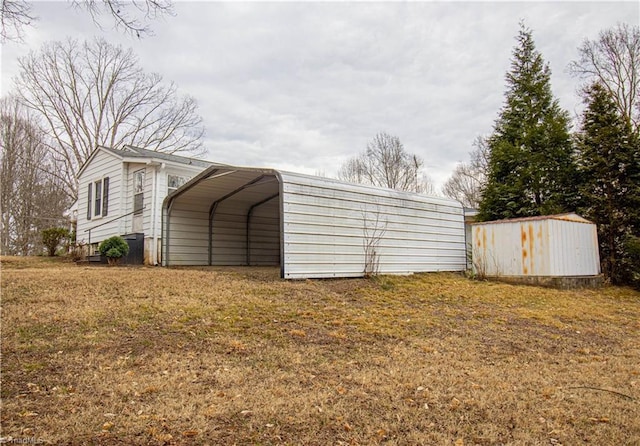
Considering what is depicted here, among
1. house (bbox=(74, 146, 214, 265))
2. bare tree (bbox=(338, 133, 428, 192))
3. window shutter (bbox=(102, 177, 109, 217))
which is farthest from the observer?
bare tree (bbox=(338, 133, 428, 192))

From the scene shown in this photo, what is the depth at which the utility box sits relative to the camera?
10297 mm

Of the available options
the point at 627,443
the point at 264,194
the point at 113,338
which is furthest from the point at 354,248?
the point at 627,443

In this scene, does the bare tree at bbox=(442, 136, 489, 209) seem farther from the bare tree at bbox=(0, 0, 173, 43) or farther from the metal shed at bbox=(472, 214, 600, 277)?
the bare tree at bbox=(0, 0, 173, 43)

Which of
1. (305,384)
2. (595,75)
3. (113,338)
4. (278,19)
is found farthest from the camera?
(595,75)

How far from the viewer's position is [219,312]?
581 cm

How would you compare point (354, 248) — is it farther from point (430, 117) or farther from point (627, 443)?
point (430, 117)

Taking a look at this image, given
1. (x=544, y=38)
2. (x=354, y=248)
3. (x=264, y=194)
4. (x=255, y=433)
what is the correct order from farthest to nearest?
1. (x=544, y=38)
2. (x=264, y=194)
3. (x=354, y=248)
4. (x=255, y=433)

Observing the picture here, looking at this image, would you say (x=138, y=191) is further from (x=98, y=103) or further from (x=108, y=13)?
(x=98, y=103)

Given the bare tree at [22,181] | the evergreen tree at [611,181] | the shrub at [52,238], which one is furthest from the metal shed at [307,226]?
the bare tree at [22,181]

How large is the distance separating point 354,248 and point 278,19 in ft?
17.9

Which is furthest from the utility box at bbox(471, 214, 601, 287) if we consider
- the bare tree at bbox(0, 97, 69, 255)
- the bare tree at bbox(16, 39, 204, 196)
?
the bare tree at bbox(0, 97, 69, 255)

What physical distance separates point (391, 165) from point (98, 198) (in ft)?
61.5

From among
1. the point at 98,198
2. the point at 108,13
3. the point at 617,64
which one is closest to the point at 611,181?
the point at 617,64

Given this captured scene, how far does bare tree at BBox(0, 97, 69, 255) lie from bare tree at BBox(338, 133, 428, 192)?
17.9 metres
